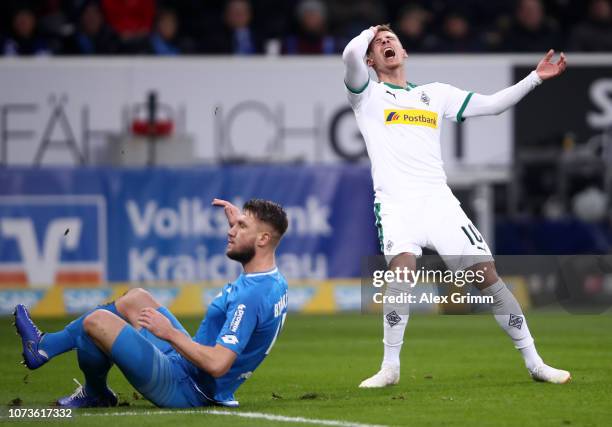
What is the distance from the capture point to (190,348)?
25.5 feet

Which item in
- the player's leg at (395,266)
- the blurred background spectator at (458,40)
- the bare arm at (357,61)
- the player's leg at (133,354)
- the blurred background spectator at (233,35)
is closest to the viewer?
the player's leg at (133,354)

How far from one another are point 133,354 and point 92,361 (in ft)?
1.32

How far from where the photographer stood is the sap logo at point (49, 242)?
17.0 metres

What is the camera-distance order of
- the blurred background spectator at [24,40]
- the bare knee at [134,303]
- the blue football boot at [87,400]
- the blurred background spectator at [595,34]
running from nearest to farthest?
the bare knee at [134,303]
the blue football boot at [87,400]
the blurred background spectator at [24,40]
the blurred background spectator at [595,34]

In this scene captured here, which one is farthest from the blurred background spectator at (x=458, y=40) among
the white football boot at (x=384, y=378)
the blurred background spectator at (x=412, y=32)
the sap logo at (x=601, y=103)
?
the white football boot at (x=384, y=378)

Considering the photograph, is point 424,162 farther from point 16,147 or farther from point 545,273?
point 16,147

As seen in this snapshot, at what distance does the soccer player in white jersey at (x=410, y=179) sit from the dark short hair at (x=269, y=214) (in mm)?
1712

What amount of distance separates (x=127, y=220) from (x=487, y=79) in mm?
6263

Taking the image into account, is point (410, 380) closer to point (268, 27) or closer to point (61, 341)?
point (61, 341)

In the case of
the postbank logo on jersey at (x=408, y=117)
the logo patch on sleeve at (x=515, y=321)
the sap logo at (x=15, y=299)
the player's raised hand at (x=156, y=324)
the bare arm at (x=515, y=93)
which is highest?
the bare arm at (x=515, y=93)

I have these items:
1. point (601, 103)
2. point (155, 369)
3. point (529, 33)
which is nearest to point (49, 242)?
point (529, 33)

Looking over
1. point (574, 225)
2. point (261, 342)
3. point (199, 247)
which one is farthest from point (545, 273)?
point (261, 342)

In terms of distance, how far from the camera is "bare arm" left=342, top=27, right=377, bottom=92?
31.7 ft

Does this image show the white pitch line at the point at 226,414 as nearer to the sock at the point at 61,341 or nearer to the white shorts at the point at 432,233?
the sock at the point at 61,341
